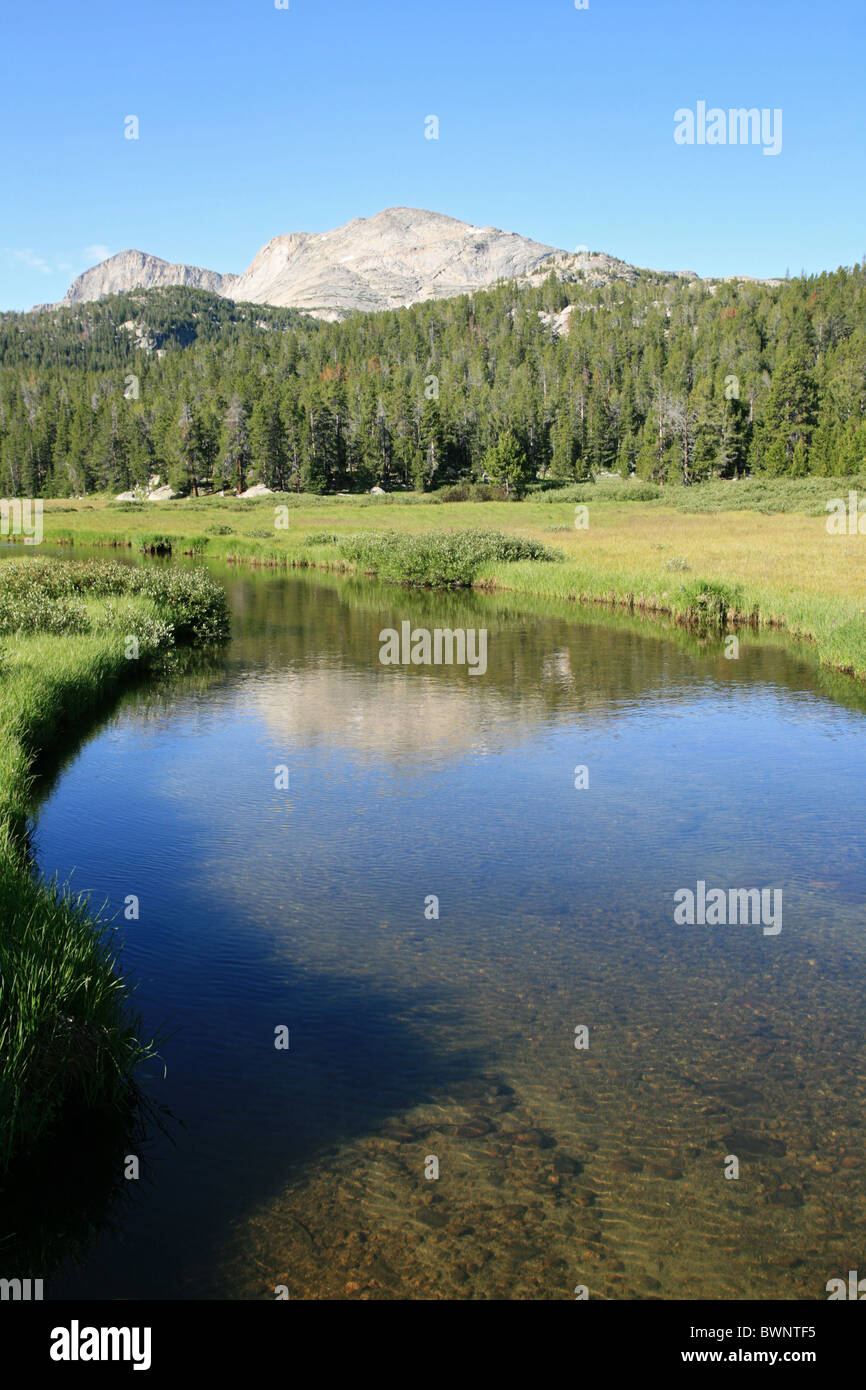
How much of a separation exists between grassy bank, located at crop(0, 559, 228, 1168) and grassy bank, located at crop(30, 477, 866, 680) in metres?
21.4

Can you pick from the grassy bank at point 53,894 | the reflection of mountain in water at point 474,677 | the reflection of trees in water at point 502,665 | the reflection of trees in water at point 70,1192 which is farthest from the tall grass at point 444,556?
the reflection of trees in water at point 70,1192

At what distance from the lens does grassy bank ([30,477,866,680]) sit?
40438mm

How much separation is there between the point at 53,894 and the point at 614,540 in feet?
205

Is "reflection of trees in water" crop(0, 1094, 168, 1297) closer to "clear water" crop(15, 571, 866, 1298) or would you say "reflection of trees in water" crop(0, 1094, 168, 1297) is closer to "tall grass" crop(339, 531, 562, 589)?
"clear water" crop(15, 571, 866, 1298)

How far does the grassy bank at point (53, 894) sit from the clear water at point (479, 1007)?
60cm

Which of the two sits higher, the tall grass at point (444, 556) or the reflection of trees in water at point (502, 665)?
the tall grass at point (444, 556)

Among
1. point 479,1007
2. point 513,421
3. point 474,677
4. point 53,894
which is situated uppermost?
point 513,421

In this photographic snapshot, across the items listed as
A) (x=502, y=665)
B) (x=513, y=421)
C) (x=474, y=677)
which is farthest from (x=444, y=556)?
(x=513, y=421)

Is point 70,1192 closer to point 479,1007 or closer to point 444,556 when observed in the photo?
point 479,1007

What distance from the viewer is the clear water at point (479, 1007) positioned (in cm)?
745

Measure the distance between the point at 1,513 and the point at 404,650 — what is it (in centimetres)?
10350

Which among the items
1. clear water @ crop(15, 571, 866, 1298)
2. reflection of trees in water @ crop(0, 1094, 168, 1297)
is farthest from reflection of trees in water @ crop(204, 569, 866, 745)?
reflection of trees in water @ crop(0, 1094, 168, 1297)

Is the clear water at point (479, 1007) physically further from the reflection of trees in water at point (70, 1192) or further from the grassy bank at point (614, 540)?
the grassy bank at point (614, 540)

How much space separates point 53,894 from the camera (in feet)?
36.0
